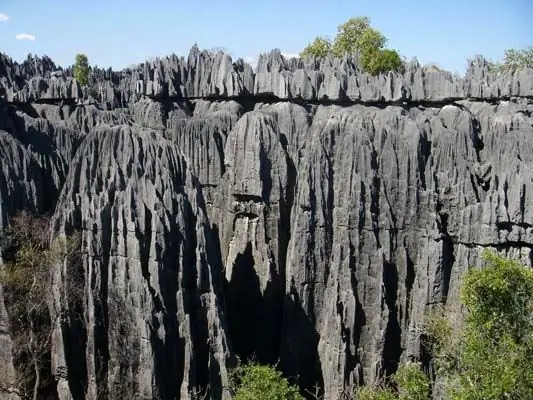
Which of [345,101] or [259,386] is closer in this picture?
[259,386]

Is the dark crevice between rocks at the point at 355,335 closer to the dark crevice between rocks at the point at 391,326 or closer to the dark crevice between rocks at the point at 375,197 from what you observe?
the dark crevice between rocks at the point at 391,326

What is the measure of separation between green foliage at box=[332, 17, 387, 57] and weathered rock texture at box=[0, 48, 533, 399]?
74.4ft

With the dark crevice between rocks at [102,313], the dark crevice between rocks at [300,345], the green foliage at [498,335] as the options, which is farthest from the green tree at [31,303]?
the green foliage at [498,335]

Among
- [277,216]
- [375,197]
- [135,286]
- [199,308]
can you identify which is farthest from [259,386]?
[375,197]

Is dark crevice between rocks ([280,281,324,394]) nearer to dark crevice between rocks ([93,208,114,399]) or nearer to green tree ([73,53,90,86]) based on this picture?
dark crevice between rocks ([93,208,114,399])

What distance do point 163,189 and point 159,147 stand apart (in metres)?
1.46

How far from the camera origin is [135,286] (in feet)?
50.9

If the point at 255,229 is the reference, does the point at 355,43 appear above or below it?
above

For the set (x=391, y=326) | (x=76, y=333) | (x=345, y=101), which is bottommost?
(x=391, y=326)

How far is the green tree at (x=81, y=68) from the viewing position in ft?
Answer: 174

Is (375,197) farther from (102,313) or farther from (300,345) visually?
(102,313)

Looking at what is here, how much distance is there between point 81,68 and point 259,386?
154ft

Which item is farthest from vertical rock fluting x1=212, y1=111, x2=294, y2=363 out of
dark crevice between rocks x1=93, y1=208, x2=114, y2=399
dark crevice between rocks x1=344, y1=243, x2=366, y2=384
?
dark crevice between rocks x1=93, y1=208, x2=114, y2=399

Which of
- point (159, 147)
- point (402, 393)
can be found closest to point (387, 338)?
point (402, 393)
